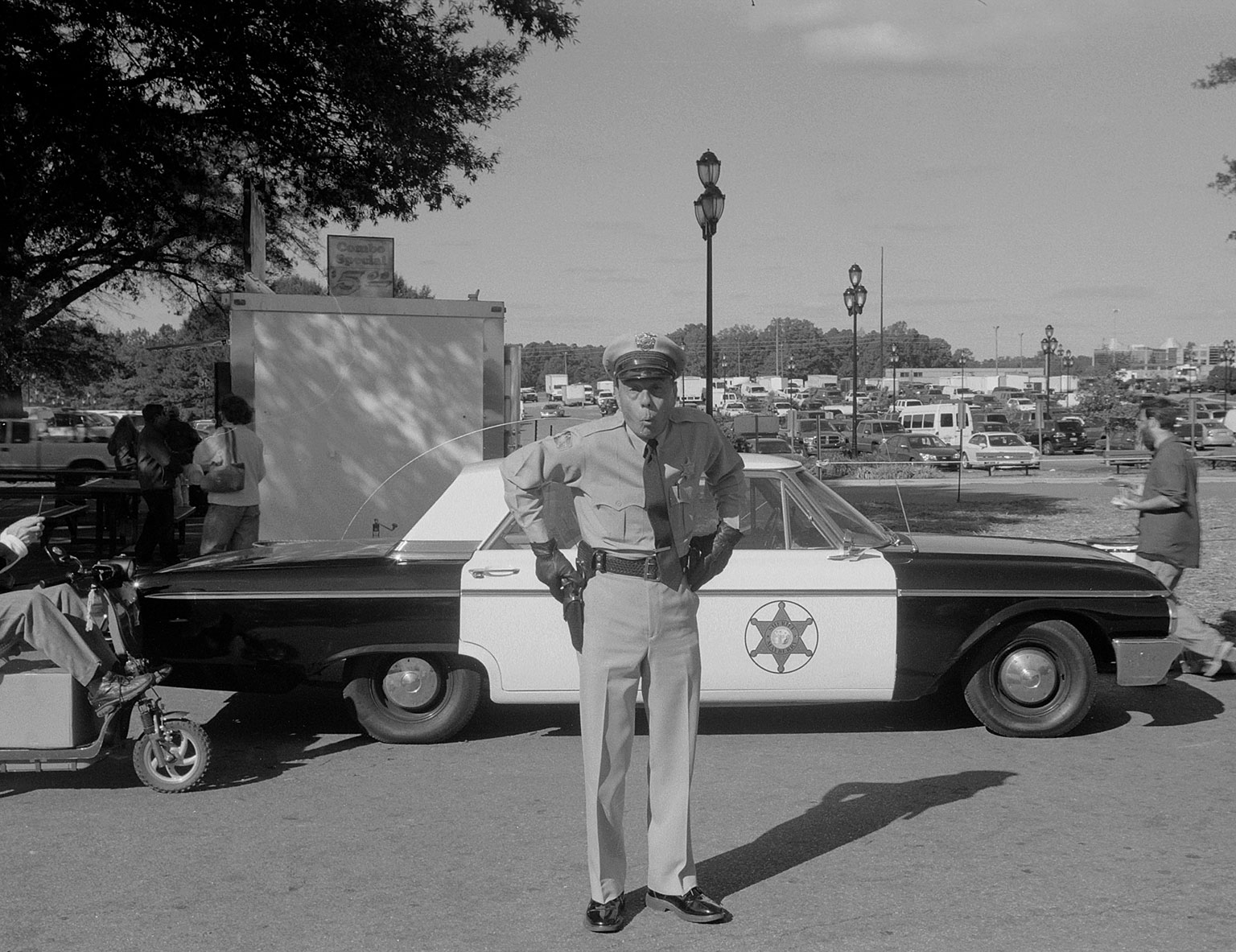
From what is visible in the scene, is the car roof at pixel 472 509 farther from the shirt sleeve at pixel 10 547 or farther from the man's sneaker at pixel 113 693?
the shirt sleeve at pixel 10 547

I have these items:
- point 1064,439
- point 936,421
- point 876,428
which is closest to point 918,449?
point 936,421

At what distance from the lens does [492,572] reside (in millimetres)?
6426

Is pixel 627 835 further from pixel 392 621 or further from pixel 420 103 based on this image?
pixel 420 103

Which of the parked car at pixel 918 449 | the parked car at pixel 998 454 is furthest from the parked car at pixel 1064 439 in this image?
the parked car at pixel 998 454

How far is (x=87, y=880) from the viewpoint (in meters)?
4.68

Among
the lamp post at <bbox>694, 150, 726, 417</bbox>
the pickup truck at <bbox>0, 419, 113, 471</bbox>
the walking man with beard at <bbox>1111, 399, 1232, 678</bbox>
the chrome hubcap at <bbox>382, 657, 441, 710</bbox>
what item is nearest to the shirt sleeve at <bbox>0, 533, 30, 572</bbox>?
the chrome hubcap at <bbox>382, 657, 441, 710</bbox>

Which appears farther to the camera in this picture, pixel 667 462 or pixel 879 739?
pixel 879 739

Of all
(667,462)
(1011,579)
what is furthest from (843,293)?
(667,462)

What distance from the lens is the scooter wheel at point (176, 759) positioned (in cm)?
575

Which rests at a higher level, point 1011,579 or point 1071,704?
point 1011,579

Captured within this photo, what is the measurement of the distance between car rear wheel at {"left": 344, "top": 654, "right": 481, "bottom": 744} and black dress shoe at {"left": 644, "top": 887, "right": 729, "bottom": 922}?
8.00 ft

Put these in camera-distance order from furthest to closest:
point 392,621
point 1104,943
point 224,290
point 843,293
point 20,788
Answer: point 843,293 → point 224,290 → point 392,621 → point 20,788 → point 1104,943

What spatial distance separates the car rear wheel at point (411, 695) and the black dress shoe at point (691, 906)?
244 centimetres

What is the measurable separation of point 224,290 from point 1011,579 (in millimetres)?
18404
